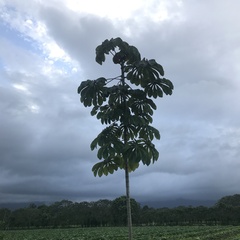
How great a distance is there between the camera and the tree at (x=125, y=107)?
646 cm

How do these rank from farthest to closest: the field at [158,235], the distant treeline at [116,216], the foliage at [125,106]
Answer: the distant treeline at [116,216] → the field at [158,235] → the foliage at [125,106]

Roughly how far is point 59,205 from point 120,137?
481 ft

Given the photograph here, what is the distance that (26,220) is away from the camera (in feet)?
408

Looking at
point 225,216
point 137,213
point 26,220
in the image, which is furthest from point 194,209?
point 26,220

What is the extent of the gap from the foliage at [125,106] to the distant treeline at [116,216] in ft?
346

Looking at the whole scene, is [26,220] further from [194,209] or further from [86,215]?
[194,209]

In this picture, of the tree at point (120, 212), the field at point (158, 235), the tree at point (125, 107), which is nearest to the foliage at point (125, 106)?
the tree at point (125, 107)

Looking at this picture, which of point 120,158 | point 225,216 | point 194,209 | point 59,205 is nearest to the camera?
point 120,158

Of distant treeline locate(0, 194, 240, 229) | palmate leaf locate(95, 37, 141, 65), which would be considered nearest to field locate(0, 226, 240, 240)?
palmate leaf locate(95, 37, 141, 65)

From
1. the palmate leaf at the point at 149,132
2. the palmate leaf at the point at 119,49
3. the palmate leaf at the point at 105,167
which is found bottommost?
the palmate leaf at the point at 105,167

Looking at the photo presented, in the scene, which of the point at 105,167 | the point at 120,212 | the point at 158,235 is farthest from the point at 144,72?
the point at 120,212

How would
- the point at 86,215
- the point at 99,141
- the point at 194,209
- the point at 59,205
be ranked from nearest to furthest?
the point at 99,141 < the point at 194,209 < the point at 86,215 < the point at 59,205

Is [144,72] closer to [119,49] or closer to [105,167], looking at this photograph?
[119,49]

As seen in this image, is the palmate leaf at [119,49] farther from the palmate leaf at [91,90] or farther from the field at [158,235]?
the field at [158,235]
